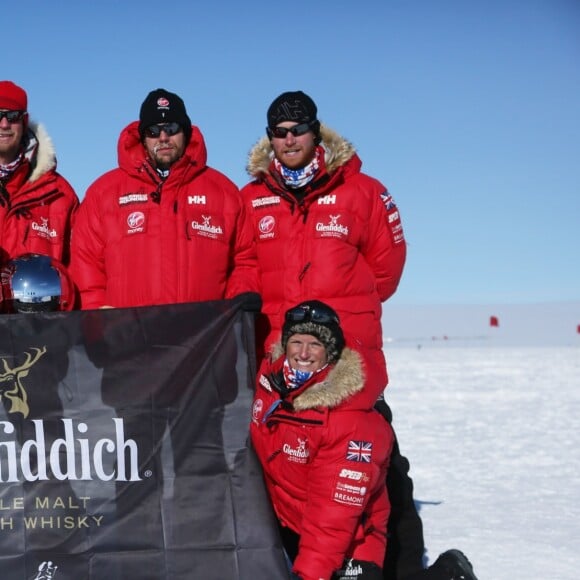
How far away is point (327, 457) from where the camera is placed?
11.5 ft

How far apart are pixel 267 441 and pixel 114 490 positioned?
27.4 inches

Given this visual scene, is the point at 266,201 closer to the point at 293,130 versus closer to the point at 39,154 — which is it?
the point at 293,130

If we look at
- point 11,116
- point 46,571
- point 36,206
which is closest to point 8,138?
point 11,116

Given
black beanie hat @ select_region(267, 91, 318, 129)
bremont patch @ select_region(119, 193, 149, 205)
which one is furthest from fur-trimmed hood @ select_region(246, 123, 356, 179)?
bremont patch @ select_region(119, 193, 149, 205)

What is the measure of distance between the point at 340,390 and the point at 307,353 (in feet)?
0.70

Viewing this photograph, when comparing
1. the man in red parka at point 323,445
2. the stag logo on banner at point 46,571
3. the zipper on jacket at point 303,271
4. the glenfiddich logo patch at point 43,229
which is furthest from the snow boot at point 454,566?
the glenfiddich logo patch at point 43,229

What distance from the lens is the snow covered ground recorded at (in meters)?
5.15

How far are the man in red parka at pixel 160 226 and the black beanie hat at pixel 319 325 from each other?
588mm

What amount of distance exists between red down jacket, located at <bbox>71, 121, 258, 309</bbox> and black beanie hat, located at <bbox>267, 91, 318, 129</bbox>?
0.39m

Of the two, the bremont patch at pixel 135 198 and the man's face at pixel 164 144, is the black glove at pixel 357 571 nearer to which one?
the bremont patch at pixel 135 198

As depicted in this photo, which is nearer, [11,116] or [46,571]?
[46,571]

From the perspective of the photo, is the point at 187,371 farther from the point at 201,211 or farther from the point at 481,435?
the point at 481,435

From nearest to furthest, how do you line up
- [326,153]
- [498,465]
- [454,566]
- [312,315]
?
[312,315] < [454,566] < [326,153] < [498,465]

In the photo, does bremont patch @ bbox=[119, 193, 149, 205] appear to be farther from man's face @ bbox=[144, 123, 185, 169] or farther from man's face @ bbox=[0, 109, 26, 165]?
man's face @ bbox=[0, 109, 26, 165]
